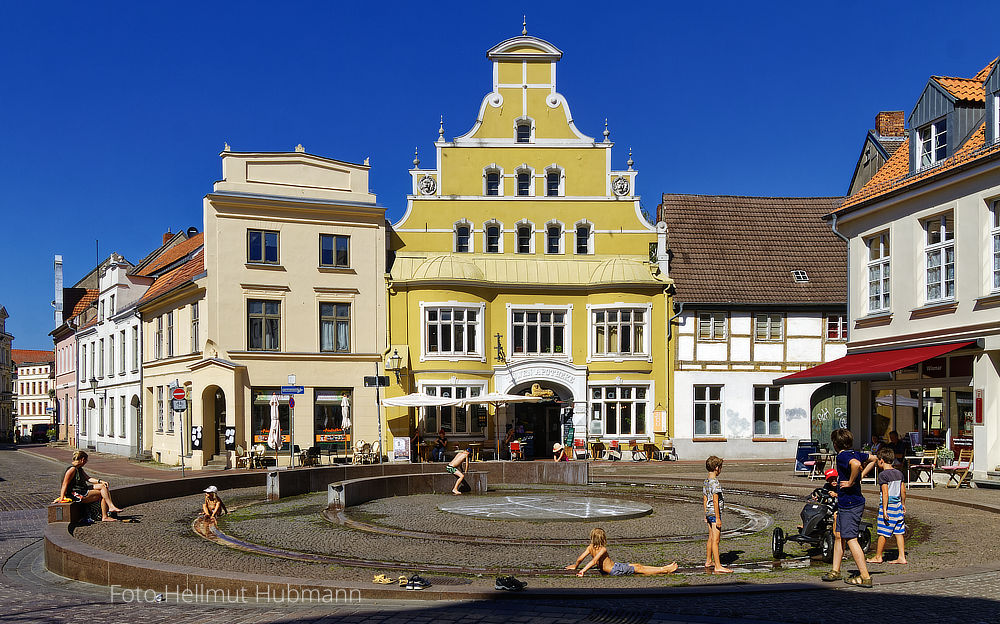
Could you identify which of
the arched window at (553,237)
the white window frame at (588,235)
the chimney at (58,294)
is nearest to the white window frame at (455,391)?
the arched window at (553,237)

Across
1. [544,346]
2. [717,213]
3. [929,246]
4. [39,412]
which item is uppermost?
[717,213]

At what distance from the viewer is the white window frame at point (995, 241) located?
2358 centimetres

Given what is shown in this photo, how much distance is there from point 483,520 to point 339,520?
264cm

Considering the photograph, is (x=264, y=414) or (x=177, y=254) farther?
(x=177, y=254)

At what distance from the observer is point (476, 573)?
12.5 meters

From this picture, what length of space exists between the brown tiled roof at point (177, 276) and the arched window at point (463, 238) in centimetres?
1017

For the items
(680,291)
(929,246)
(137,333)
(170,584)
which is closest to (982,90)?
(929,246)

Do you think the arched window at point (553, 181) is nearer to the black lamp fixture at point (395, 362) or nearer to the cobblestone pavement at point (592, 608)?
the black lamp fixture at point (395, 362)

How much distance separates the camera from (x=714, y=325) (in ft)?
132

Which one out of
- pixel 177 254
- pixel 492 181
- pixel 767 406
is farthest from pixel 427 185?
pixel 767 406

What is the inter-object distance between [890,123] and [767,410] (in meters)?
12.8

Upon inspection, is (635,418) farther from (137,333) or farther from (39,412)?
(39,412)

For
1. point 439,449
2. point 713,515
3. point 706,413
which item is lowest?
point 439,449

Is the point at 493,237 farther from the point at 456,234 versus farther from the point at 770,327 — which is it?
the point at 770,327
